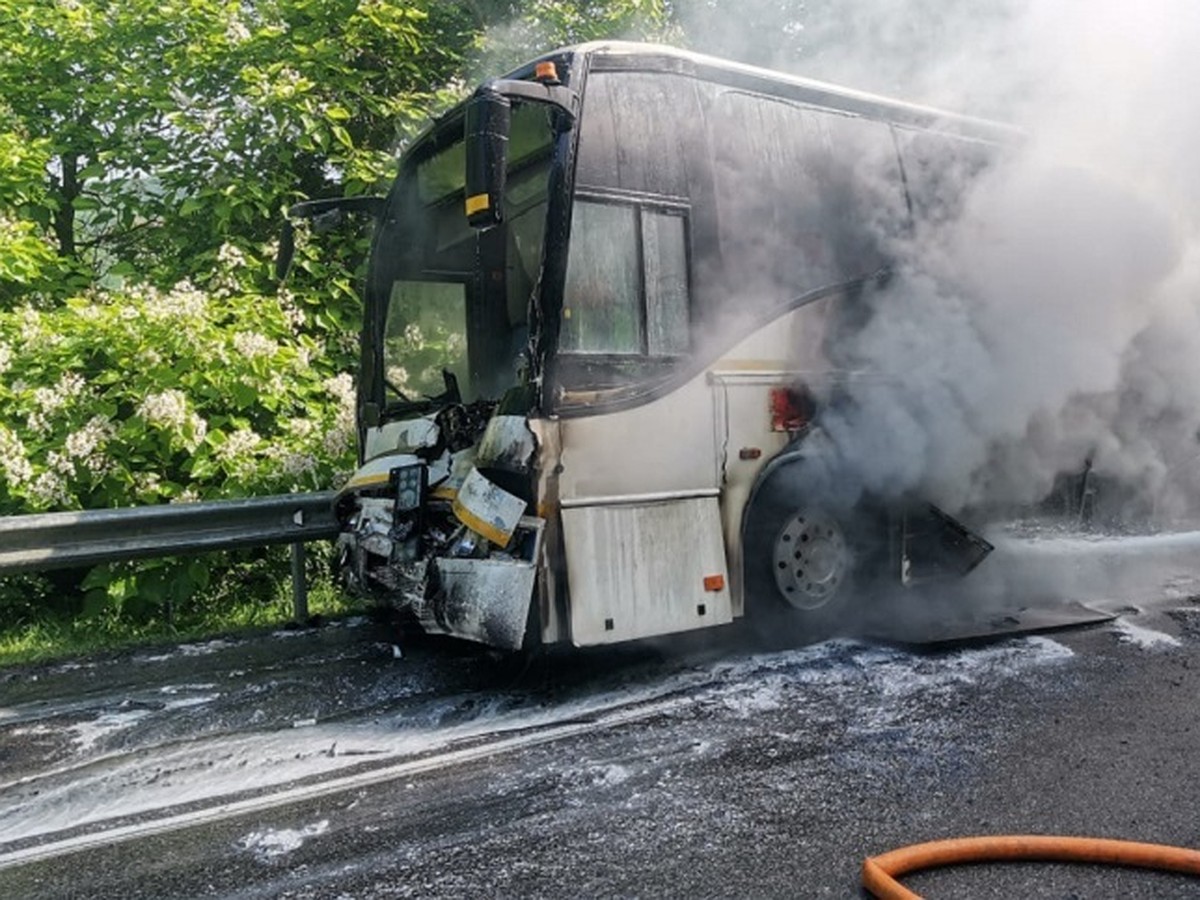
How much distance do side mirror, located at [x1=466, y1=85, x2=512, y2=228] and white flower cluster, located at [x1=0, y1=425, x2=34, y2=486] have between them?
12.9 feet

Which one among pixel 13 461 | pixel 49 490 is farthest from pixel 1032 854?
pixel 13 461

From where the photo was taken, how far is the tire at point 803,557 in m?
5.00

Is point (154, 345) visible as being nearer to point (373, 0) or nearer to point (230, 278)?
point (230, 278)

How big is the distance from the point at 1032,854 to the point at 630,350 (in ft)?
8.99

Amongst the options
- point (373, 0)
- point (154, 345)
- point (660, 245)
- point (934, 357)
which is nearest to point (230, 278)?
point (154, 345)

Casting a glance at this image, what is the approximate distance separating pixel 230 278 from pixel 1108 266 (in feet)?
21.7

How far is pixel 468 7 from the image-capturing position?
1004 cm

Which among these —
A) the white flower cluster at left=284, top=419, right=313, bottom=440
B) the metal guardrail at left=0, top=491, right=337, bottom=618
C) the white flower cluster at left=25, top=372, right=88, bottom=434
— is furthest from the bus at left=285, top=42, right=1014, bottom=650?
the white flower cluster at left=25, top=372, right=88, bottom=434

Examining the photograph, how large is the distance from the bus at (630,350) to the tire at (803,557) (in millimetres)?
18

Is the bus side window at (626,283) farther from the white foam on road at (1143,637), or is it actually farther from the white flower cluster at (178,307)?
the white flower cluster at (178,307)

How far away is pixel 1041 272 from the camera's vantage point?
19.1 ft

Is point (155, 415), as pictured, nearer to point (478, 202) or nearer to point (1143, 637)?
point (478, 202)

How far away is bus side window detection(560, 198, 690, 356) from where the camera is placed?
14.2 ft

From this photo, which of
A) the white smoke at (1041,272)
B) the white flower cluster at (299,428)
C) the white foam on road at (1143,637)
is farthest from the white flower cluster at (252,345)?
the white foam on road at (1143,637)
